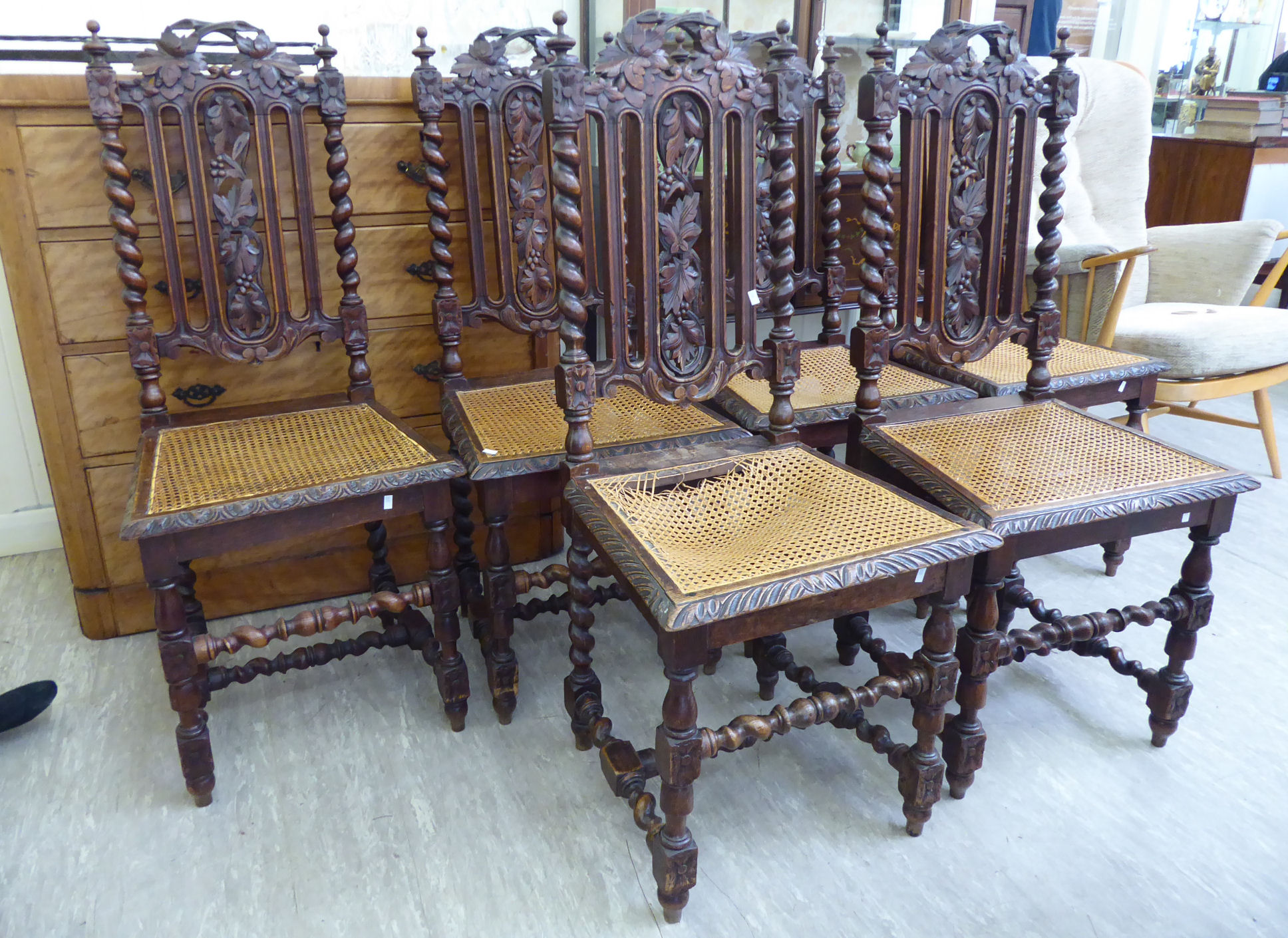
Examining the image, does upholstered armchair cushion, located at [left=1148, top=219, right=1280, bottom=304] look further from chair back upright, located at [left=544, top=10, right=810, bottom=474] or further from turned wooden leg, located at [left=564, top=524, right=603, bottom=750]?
turned wooden leg, located at [left=564, top=524, right=603, bottom=750]

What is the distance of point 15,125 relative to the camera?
1796 mm

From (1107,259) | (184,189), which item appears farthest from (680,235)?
(1107,259)

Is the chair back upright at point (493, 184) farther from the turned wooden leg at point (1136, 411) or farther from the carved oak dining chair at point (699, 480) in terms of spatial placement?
the turned wooden leg at point (1136, 411)

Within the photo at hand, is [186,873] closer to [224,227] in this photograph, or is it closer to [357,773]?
[357,773]

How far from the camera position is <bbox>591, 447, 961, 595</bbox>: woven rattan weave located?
53.2 inches

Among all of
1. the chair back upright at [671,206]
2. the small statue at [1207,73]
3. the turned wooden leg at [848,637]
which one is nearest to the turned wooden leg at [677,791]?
the chair back upright at [671,206]

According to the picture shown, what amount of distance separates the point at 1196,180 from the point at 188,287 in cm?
399

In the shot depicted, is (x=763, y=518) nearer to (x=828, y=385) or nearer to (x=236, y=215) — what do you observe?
(x=828, y=385)

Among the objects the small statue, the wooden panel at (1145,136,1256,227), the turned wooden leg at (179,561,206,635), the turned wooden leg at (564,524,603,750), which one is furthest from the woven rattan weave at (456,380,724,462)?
the small statue

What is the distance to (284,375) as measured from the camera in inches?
85.6

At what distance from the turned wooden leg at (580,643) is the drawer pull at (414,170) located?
3.22 ft

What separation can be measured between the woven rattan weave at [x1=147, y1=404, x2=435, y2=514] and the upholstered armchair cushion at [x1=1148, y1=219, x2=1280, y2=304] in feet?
8.62

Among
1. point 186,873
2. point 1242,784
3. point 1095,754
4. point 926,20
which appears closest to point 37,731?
point 186,873

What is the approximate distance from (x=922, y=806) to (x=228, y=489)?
50.4 inches
